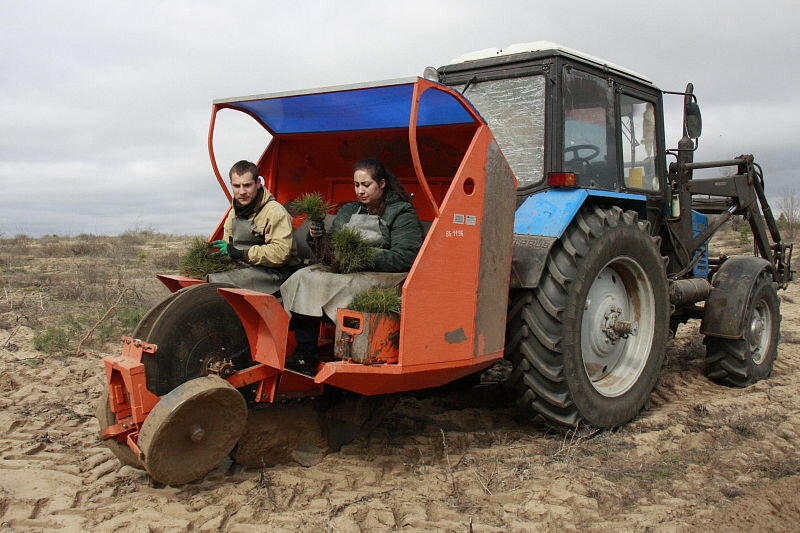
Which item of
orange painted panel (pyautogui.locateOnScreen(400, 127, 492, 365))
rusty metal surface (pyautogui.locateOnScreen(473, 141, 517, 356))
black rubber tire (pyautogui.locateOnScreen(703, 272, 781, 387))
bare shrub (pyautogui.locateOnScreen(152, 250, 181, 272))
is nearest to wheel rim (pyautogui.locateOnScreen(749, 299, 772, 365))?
black rubber tire (pyautogui.locateOnScreen(703, 272, 781, 387))

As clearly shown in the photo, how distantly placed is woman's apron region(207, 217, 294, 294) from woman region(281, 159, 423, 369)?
430mm

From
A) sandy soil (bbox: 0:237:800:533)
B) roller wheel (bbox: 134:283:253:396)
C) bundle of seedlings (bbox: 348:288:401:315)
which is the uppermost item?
bundle of seedlings (bbox: 348:288:401:315)

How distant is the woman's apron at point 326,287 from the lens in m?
3.40

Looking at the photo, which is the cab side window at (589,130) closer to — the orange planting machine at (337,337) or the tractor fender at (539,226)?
the tractor fender at (539,226)

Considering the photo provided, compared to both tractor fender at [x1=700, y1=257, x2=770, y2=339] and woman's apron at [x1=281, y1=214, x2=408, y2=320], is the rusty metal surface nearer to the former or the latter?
woman's apron at [x1=281, y1=214, x2=408, y2=320]

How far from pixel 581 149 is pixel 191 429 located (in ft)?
10.8

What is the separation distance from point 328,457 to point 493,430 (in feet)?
4.10

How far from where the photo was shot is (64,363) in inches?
214

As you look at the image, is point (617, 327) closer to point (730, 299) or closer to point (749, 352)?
point (730, 299)

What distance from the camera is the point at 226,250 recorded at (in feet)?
13.3

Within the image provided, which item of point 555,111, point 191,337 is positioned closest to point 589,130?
point 555,111

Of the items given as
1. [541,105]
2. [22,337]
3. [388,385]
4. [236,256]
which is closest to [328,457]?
[388,385]

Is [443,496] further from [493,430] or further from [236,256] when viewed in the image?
[236,256]

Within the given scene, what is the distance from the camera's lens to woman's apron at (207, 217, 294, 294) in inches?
156
